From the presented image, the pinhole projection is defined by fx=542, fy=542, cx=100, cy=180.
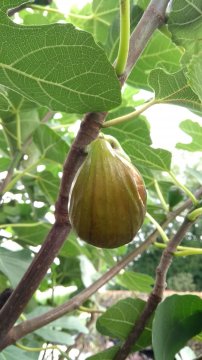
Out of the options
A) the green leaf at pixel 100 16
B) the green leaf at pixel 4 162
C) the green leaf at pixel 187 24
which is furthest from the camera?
the green leaf at pixel 4 162

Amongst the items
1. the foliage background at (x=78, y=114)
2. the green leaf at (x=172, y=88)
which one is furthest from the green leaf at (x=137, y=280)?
the green leaf at (x=172, y=88)

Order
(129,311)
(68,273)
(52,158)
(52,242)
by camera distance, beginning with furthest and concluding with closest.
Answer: (68,273), (52,158), (129,311), (52,242)

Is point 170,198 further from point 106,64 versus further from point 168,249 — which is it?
point 106,64

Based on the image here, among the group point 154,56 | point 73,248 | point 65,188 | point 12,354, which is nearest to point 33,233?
point 73,248

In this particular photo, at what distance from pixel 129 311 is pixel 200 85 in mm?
348

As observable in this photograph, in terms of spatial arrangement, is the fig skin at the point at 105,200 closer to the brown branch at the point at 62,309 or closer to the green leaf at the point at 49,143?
the brown branch at the point at 62,309

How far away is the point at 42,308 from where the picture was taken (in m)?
1.02

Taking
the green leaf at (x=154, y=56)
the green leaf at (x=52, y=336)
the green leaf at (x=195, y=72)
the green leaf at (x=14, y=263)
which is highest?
the green leaf at (x=195, y=72)

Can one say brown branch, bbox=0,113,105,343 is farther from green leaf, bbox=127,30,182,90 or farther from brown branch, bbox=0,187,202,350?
green leaf, bbox=127,30,182,90

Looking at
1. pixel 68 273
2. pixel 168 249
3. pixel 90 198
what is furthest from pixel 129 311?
pixel 68 273

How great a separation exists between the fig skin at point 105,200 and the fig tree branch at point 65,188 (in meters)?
0.02

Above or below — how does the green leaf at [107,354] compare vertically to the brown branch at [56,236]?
below

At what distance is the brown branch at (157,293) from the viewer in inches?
24.4

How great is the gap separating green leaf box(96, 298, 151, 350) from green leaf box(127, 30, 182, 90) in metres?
0.31
